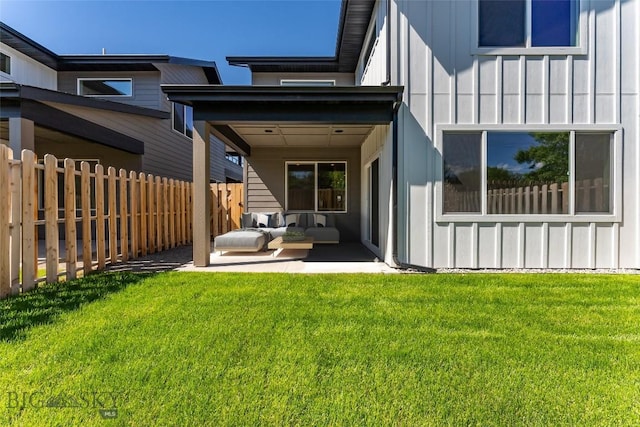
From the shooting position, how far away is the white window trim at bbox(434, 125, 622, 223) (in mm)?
5758

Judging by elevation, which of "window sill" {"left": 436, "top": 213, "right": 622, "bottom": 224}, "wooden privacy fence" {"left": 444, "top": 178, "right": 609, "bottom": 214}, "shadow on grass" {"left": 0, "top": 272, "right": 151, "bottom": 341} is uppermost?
"wooden privacy fence" {"left": 444, "top": 178, "right": 609, "bottom": 214}

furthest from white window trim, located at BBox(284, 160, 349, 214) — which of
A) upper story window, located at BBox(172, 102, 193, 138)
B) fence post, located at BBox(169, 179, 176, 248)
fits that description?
upper story window, located at BBox(172, 102, 193, 138)

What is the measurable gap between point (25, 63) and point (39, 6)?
203cm

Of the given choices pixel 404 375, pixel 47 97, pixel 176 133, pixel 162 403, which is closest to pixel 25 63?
pixel 176 133

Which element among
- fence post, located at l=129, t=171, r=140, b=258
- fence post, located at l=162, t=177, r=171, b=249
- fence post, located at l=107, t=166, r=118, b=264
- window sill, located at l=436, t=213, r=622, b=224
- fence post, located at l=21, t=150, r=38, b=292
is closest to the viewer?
fence post, located at l=21, t=150, r=38, b=292

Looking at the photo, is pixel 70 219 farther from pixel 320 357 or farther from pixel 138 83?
pixel 138 83

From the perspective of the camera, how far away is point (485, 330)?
3.19 meters

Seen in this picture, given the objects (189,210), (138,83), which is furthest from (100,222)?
(138,83)

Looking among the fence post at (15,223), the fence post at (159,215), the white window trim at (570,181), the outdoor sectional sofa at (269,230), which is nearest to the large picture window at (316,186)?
the outdoor sectional sofa at (269,230)

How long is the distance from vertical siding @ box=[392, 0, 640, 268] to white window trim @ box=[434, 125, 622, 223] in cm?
9

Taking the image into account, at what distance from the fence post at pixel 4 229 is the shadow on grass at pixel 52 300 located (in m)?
0.21

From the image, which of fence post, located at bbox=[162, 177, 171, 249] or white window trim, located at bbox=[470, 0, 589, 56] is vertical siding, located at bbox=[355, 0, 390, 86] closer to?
white window trim, located at bbox=[470, 0, 589, 56]

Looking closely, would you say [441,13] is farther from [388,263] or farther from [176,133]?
[176,133]

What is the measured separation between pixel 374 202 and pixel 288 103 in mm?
3432
